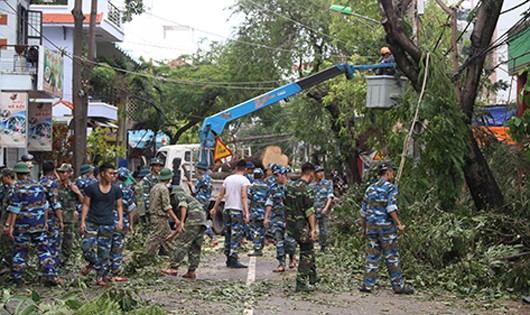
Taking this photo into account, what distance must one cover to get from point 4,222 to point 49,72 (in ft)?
45.3

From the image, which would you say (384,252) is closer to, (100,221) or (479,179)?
(479,179)

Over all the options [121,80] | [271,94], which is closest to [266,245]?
[271,94]

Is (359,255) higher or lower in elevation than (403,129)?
lower

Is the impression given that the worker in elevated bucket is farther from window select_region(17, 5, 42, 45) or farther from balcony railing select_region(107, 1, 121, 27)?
balcony railing select_region(107, 1, 121, 27)

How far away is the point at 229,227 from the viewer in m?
16.4

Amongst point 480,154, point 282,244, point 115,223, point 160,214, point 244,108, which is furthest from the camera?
point 244,108

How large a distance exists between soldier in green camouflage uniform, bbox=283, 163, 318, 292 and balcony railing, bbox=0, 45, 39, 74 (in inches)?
585

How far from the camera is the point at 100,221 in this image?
12.0 m

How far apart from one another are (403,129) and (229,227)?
4071mm

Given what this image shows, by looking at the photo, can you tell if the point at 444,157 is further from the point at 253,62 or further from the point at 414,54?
the point at 253,62

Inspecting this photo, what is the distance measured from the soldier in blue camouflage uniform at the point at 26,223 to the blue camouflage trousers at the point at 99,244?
627 millimetres

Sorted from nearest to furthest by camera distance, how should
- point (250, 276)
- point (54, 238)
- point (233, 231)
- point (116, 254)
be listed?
point (116, 254) < point (54, 238) < point (250, 276) < point (233, 231)

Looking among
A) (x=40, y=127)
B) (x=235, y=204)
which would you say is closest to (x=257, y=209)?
(x=235, y=204)

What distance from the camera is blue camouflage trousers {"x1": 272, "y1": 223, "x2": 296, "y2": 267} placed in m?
13.2
